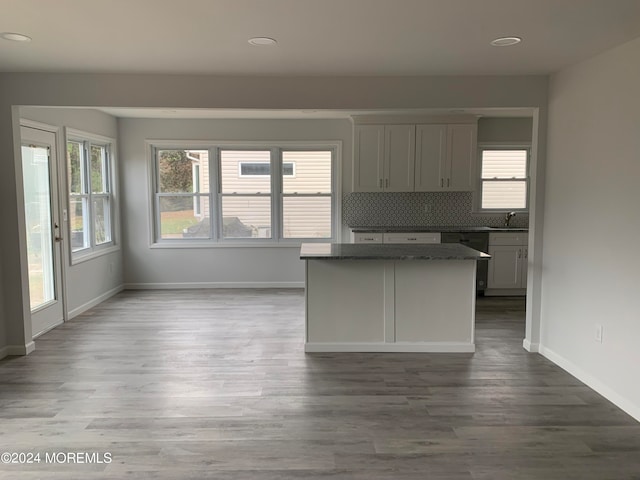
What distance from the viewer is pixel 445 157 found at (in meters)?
6.38

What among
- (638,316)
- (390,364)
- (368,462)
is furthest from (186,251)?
(638,316)

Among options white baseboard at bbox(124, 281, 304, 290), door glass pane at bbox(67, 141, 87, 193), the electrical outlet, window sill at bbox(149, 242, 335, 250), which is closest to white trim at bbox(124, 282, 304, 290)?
white baseboard at bbox(124, 281, 304, 290)

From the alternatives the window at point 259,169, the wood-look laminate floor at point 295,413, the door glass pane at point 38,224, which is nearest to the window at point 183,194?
the window at point 259,169

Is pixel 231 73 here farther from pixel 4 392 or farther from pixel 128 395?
pixel 4 392

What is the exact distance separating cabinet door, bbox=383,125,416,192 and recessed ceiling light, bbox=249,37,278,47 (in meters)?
3.44

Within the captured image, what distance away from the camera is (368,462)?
8.15 ft

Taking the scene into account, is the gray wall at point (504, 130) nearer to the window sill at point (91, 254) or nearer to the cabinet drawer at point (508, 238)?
the cabinet drawer at point (508, 238)

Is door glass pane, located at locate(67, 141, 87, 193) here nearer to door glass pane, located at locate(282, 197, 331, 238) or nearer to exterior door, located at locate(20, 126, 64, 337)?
exterior door, located at locate(20, 126, 64, 337)

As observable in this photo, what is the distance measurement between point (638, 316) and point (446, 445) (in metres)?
1.50

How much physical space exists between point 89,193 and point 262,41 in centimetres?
385

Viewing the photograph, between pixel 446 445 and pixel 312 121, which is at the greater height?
pixel 312 121

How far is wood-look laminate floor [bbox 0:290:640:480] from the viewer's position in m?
2.46

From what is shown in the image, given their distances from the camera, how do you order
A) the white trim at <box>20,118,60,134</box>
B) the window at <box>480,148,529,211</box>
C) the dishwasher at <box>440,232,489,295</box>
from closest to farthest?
the white trim at <box>20,118,60,134</box> → the dishwasher at <box>440,232,489,295</box> → the window at <box>480,148,529,211</box>

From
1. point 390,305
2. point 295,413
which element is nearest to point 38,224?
point 295,413
